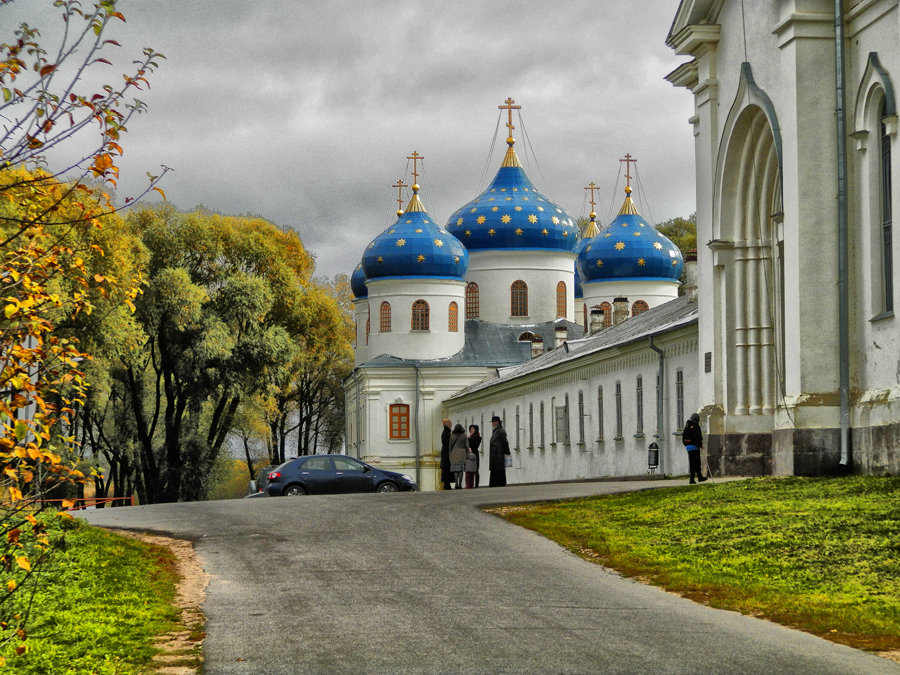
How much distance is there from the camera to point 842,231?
19953mm

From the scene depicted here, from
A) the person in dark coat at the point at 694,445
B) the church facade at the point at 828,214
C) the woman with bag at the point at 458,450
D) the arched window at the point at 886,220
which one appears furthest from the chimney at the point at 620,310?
the arched window at the point at 886,220

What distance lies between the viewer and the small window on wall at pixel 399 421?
64.0 metres

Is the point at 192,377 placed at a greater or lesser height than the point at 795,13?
lesser

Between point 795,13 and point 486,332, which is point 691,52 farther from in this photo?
point 486,332

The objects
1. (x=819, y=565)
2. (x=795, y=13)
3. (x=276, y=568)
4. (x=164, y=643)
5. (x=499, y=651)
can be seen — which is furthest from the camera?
(x=795, y=13)

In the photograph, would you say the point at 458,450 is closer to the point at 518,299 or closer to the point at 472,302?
the point at 518,299

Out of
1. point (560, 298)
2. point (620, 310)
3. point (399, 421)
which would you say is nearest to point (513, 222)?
point (560, 298)

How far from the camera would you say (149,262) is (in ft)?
146

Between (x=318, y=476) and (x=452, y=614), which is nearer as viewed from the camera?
(x=452, y=614)

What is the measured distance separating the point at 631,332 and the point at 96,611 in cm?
3031

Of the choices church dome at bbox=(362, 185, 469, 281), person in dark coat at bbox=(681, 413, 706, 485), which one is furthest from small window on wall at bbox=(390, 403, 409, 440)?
person in dark coat at bbox=(681, 413, 706, 485)

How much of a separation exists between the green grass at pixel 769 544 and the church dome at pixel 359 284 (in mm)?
51067

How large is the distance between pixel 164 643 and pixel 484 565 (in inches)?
188

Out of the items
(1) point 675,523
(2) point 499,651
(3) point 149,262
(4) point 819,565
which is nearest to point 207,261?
(3) point 149,262
